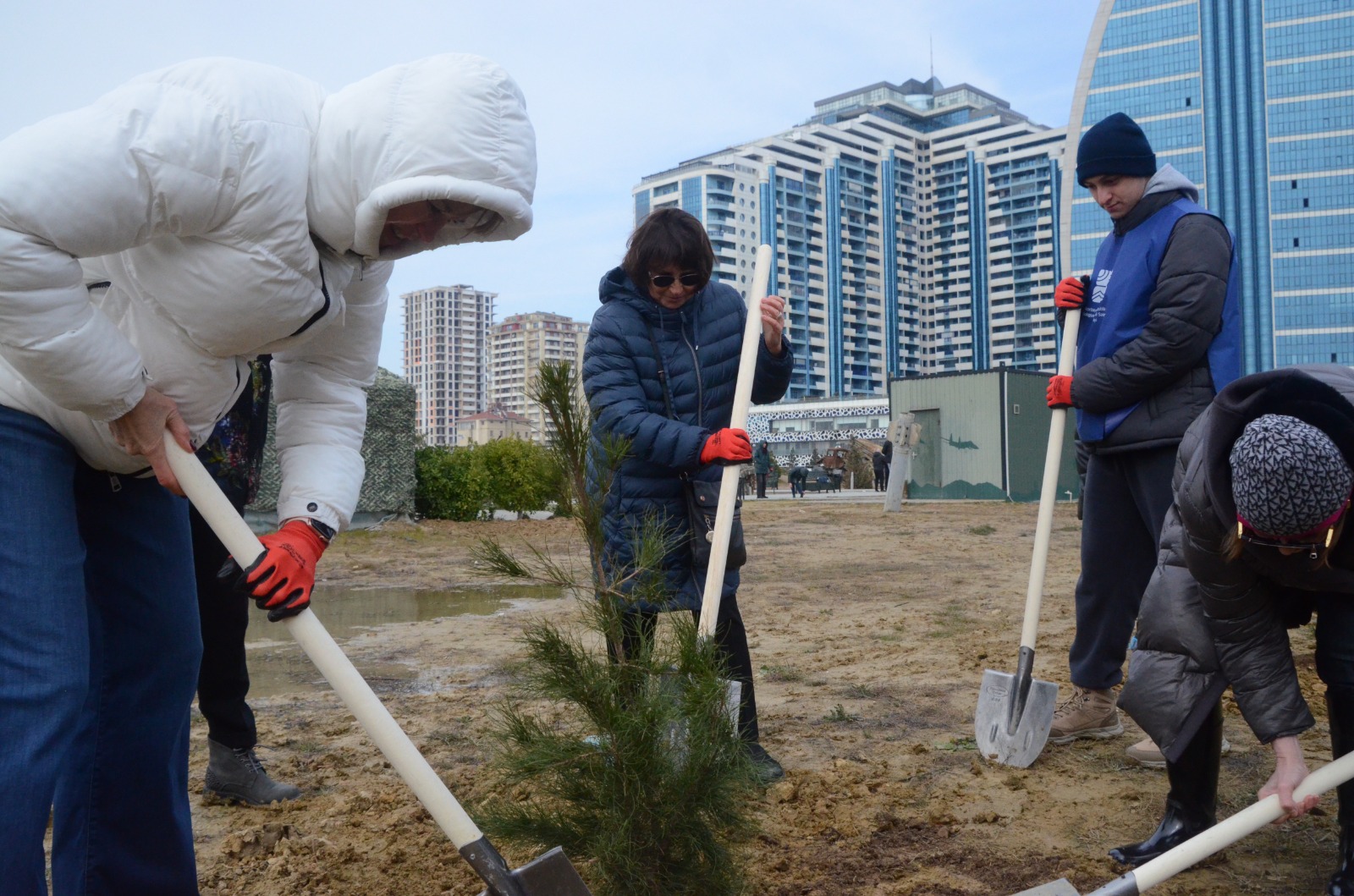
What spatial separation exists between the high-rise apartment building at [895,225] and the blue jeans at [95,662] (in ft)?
333

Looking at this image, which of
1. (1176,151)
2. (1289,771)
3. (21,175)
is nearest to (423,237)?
(21,175)

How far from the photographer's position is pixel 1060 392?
3.45 metres

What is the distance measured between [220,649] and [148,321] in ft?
4.88

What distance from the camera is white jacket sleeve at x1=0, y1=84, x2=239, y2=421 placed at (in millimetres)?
1453

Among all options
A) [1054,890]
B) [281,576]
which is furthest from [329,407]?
[1054,890]

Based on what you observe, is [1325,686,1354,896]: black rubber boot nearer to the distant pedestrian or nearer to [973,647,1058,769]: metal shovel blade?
[973,647,1058,769]: metal shovel blade

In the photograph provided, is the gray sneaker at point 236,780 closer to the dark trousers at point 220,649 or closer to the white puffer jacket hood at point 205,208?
the dark trousers at point 220,649

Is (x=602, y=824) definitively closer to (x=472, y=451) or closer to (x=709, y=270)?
(x=709, y=270)

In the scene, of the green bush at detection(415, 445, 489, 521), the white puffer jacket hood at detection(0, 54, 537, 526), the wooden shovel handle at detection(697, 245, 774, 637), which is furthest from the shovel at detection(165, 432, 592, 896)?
the green bush at detection(415, 445, 489, 521)

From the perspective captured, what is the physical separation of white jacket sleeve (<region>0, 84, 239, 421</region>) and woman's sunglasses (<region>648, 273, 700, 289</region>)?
60.9 inches

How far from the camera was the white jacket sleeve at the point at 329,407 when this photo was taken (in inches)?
81.7

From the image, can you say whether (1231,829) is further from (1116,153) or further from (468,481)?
(468,481)

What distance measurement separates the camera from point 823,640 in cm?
570

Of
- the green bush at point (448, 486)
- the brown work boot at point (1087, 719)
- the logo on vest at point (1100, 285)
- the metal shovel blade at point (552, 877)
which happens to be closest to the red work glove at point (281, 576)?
the metal shovel blade at point (552, 877)
